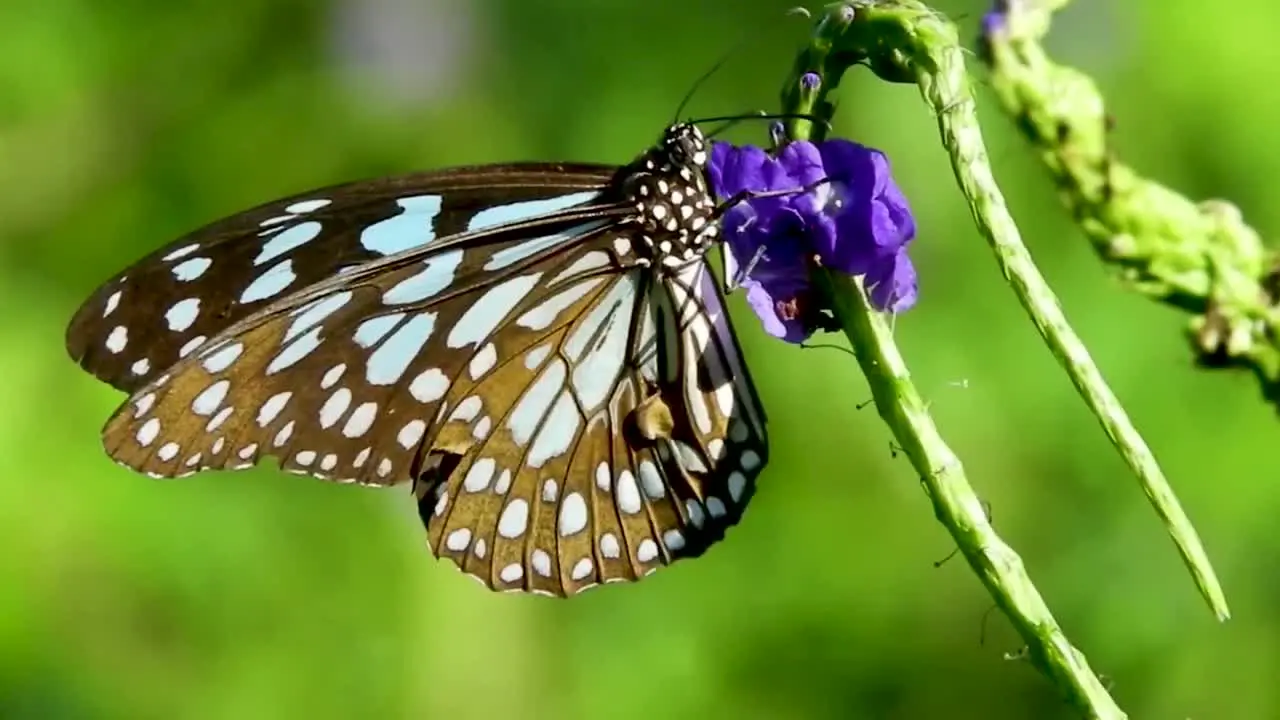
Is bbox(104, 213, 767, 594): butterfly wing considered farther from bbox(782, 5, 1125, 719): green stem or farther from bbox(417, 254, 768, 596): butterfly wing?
bbox(782, 5, 1125, 719): green stem

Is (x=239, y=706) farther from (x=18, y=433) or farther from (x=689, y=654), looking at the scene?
(x=689, y=654)

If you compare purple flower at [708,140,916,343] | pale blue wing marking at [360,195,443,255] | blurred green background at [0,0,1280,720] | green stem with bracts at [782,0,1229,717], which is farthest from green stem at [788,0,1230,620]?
blurred green background at [0,0,1280,720]

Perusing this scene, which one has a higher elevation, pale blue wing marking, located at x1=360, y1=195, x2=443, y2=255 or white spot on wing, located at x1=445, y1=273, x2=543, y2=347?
pale blue wing marking, located at x1=360, y1=195, x2=443, y2=255

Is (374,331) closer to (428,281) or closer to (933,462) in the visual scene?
(428,281)

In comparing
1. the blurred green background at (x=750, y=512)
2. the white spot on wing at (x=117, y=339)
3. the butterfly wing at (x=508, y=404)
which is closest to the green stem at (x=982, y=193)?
the butterfly wing at (x=508, y=404)

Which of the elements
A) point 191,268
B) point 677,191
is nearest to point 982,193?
point 677,191
